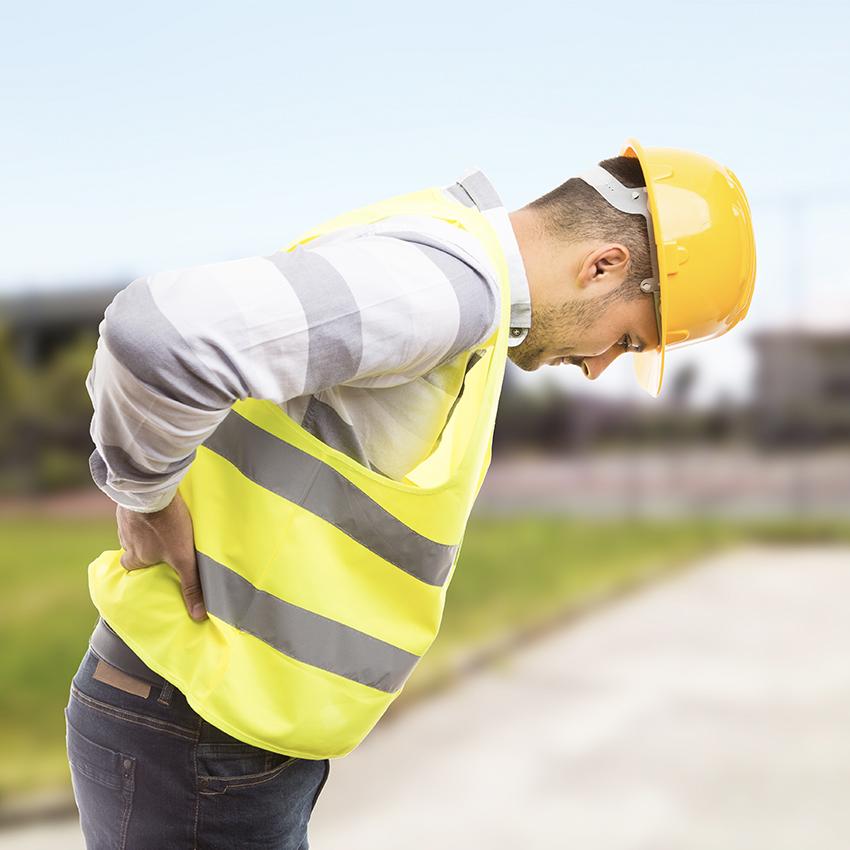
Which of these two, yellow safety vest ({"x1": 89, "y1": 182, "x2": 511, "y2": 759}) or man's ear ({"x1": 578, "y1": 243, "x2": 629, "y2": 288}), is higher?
man's ear ({"x1": 578, "y1": 243, "x2": 629, "y2": 288})

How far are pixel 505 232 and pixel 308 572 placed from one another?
0.41 meters

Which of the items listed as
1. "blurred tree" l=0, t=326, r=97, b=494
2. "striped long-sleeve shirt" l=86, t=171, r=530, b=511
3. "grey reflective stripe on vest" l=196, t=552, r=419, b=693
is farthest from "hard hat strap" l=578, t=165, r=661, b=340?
"blurred tree" l=0, t=326, r=97, b=494

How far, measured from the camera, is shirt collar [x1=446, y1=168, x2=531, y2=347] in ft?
3.44

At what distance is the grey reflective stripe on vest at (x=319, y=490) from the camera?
3.39ft

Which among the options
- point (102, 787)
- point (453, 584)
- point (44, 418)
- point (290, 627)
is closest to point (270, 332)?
point (290, 627)

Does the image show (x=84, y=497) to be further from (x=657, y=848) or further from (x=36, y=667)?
(x=657, y=848)

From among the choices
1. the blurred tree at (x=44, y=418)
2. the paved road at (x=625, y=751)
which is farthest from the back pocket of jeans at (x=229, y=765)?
the blurred tree at (x=44, y=418)

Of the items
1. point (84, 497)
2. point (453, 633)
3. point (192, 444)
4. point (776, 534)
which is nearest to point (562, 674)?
point (453, 633)

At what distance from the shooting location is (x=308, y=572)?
106cm

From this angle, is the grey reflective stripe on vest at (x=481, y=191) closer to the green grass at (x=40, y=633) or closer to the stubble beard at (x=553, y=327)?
the stubble beard at (x=553, y=327)

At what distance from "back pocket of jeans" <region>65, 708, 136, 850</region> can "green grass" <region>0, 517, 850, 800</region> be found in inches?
109

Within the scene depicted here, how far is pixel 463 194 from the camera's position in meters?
1.12

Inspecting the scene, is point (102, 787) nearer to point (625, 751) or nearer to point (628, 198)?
point (628, 198)

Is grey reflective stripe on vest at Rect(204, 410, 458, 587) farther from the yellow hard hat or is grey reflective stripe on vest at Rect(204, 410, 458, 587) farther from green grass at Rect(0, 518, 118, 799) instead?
green grass at Rect(0, 518, 118, 799)
